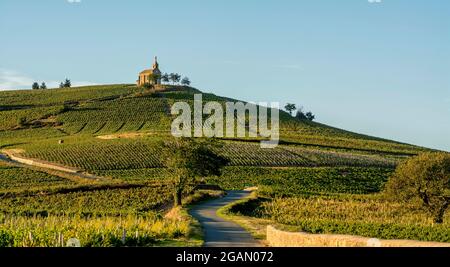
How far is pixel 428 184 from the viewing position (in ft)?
159

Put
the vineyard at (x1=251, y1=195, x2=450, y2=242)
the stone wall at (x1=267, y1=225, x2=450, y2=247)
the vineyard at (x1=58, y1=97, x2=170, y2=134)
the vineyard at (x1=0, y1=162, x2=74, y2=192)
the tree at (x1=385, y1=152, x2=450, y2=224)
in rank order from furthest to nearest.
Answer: the vineyard at (x1=58, y1=97, x2=170, y2=134)
the vineyard at (x1=0, y1=162, x2=74, y2=192)
the tree at (x1=385, y1=152, x2=450, y2=224)
the vineyard at (x1=251, y1=195, x2=450, y2=242)
the stone wall at (x1=267, y1=225, x2=450, y2=247)

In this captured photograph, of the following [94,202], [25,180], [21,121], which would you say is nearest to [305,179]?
[94,202]

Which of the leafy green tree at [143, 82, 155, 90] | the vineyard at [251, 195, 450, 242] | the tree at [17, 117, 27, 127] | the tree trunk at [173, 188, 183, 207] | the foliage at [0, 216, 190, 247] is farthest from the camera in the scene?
the leafy green tree at [143, 82, 155, 90]

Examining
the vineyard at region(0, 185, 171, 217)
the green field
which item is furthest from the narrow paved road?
the vineyard at region(0, 185, 171, 217)

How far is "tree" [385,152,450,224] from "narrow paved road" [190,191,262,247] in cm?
1379

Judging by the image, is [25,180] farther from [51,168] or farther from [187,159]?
[187,159]

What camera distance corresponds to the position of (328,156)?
103 meters

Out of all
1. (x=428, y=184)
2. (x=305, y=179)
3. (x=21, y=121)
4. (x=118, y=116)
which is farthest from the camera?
(x=118, y=116)

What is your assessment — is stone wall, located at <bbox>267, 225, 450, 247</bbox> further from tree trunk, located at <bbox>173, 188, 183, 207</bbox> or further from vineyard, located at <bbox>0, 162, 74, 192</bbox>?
vineyard, located at <bbox>0, 162, 74, 192</bbox>

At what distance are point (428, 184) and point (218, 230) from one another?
21326 mm

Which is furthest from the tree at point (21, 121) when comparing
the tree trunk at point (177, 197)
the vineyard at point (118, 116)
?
the tree trunk at point (177, 197)

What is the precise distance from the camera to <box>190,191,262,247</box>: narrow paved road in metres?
27.4
